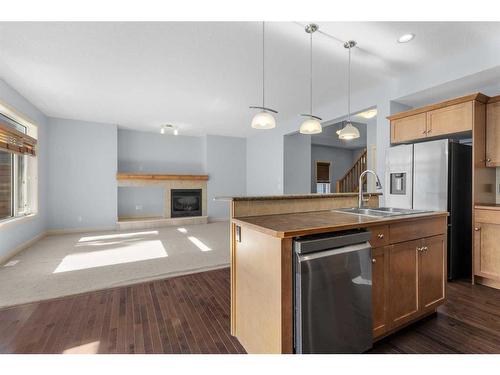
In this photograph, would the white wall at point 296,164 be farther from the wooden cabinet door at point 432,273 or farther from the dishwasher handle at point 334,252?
the dishwasher handle at point 334,252

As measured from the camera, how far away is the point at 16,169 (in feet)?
14.1

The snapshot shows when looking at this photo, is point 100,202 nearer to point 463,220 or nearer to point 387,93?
point 387,93

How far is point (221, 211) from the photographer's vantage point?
7809 mm

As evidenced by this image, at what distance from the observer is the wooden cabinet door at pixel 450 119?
277 centimetres

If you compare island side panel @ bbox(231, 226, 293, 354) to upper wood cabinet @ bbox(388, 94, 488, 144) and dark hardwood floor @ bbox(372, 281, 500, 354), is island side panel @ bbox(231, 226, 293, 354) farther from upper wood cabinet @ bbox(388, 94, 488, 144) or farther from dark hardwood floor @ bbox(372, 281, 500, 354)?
upper wood cabinet @ bbox(388, 94, 488, 144)

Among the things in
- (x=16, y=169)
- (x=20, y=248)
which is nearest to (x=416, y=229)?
(x=20, y=248)

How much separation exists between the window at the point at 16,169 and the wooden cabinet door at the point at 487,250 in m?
6.24

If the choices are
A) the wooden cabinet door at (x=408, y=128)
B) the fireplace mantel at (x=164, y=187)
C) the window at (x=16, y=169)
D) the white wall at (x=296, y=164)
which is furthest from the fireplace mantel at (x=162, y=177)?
the wooden cabinet door at (x=408, y=128)

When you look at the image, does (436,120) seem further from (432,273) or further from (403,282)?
(403,282)

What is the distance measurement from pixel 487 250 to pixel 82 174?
24.8ft

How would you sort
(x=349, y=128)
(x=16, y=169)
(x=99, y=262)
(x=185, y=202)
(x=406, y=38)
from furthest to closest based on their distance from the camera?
(x=185, y=202), (x=16, y=169), (x=99, y=262), (x=349, y=128), (x=406, y=38)

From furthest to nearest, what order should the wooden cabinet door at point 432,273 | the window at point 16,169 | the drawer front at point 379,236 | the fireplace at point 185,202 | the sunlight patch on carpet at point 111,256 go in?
1. the fireplace at point 185,202
2. the window at point 16,169
3. the sunlight patch on carpet at point 111,256
4. the wooden cabinet door at point 432,273
5. the drawer front at point 379,236

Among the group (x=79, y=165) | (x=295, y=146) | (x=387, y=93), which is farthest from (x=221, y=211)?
(x=387, y=93)

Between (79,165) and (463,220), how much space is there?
24.4ft
